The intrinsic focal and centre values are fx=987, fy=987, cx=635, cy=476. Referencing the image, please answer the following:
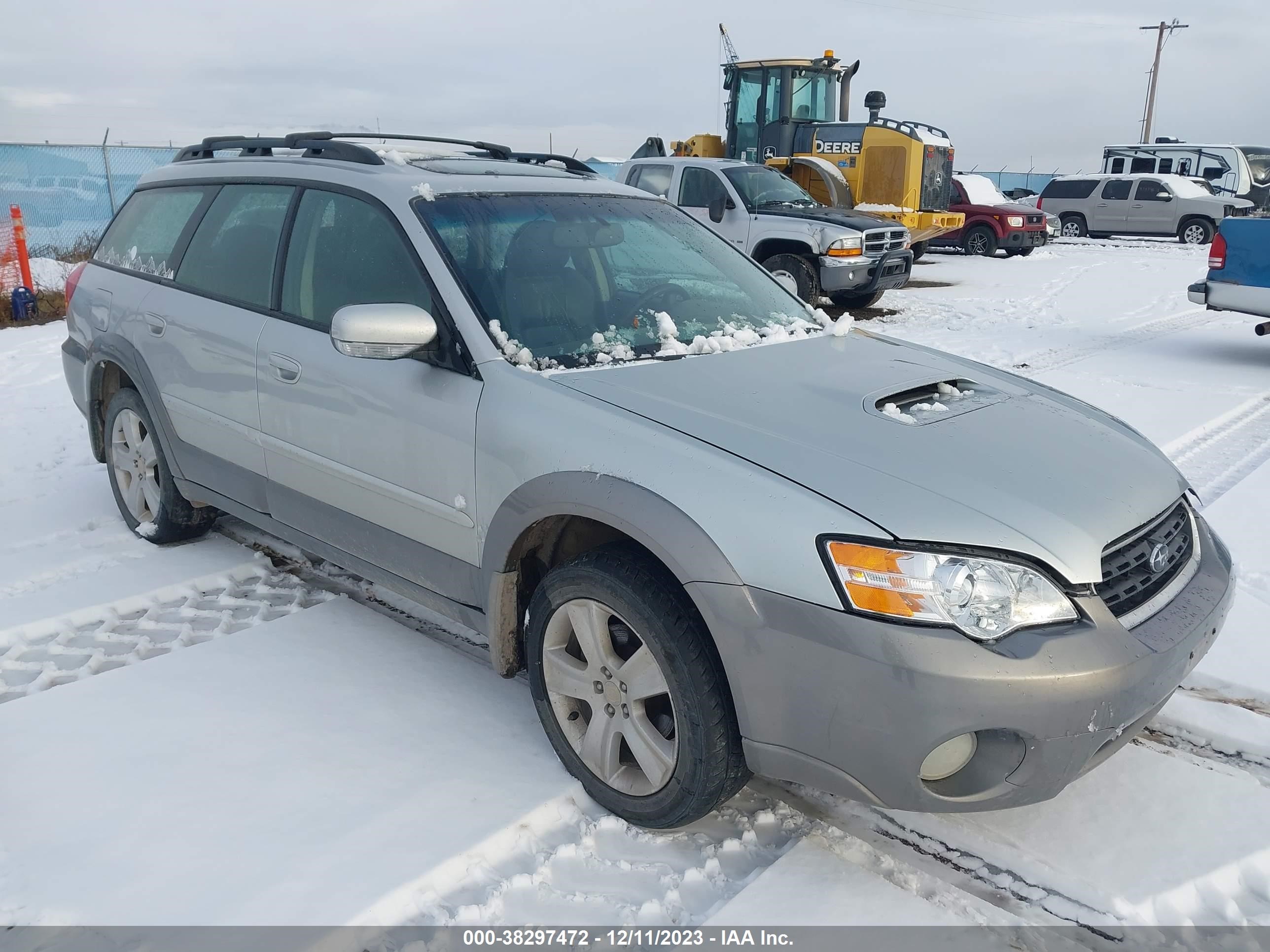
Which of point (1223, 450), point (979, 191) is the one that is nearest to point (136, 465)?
point (1223, 450)

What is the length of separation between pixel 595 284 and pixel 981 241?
1892 cm

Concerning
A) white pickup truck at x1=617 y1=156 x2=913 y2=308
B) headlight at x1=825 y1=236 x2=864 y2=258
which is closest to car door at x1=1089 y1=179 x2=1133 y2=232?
white pickup truck at x1=617 y1=156 x2=913 y2=308

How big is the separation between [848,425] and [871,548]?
0.50 metres

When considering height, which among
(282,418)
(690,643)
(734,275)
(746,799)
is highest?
(734,275)

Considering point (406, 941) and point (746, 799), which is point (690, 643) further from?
point (406, 941)

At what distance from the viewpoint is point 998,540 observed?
85.7 inches

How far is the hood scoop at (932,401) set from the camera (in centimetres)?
268

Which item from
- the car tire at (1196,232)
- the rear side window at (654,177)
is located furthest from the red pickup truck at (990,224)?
the rear side window at (654,177)

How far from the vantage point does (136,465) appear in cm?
453

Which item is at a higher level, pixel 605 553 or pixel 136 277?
pixel 136 277

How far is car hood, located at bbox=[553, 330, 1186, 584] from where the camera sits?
222 cm

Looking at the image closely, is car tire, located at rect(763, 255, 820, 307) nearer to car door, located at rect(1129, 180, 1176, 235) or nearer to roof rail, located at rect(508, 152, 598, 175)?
roof rail, located at rect(508, 152, 598, 175)

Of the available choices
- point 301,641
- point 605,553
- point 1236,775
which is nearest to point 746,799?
point 605,553

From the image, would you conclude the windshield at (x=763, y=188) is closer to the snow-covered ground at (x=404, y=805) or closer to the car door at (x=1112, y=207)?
the snow-covered ground at (x=404, y=805)
